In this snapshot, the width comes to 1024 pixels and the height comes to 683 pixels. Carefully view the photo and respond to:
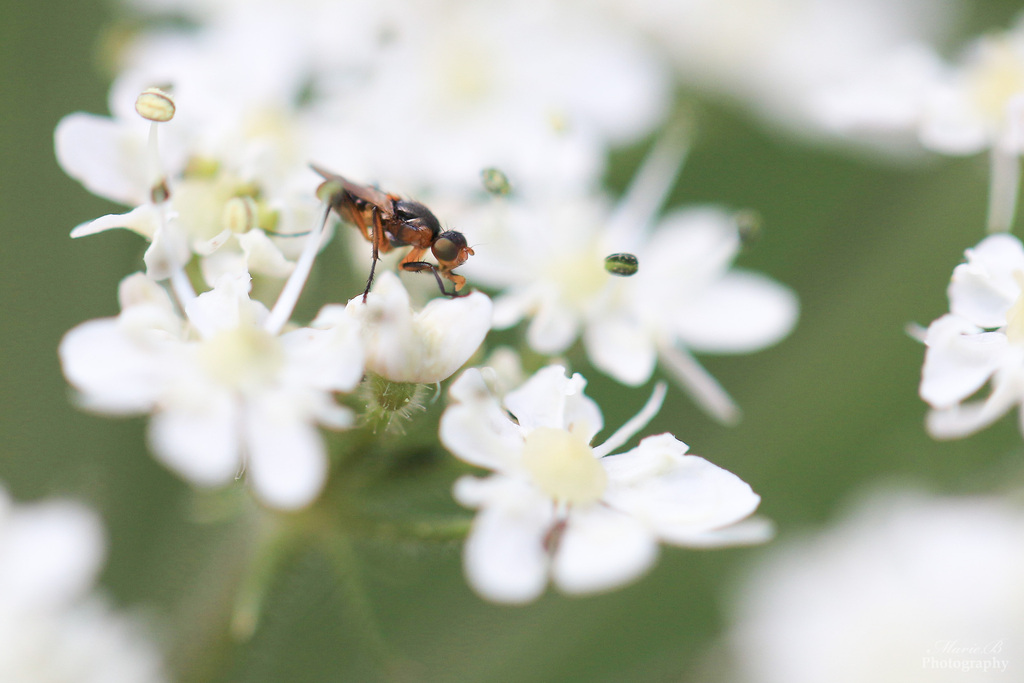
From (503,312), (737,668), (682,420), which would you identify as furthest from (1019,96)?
(737,668)

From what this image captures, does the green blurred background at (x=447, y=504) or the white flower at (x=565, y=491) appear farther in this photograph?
the green blurred background at (x=447, y=504)

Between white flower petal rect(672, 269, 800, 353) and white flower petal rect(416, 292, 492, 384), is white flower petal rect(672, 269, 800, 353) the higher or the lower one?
the higher one

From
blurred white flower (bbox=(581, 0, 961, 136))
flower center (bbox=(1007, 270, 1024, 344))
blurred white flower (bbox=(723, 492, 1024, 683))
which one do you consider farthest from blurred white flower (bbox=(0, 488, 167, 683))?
blurred white flower (bbox=(581, 0, 961, 136))

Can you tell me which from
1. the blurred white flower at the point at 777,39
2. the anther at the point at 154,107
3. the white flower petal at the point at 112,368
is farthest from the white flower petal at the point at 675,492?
the blurred white flower at the point at 777,39

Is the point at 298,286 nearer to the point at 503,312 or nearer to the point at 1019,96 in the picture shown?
the point at 503,312

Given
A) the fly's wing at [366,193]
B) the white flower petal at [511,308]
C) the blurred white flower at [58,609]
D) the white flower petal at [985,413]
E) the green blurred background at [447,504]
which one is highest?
the white flower petal at [985,413]

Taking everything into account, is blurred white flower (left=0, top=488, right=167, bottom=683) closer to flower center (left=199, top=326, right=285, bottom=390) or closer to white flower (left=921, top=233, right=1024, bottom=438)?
flower center (left=199, top=326, right=285, bottom=390)

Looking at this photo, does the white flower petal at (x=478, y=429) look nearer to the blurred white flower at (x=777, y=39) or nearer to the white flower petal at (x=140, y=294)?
the white flower petal at (x=140, y=294)
